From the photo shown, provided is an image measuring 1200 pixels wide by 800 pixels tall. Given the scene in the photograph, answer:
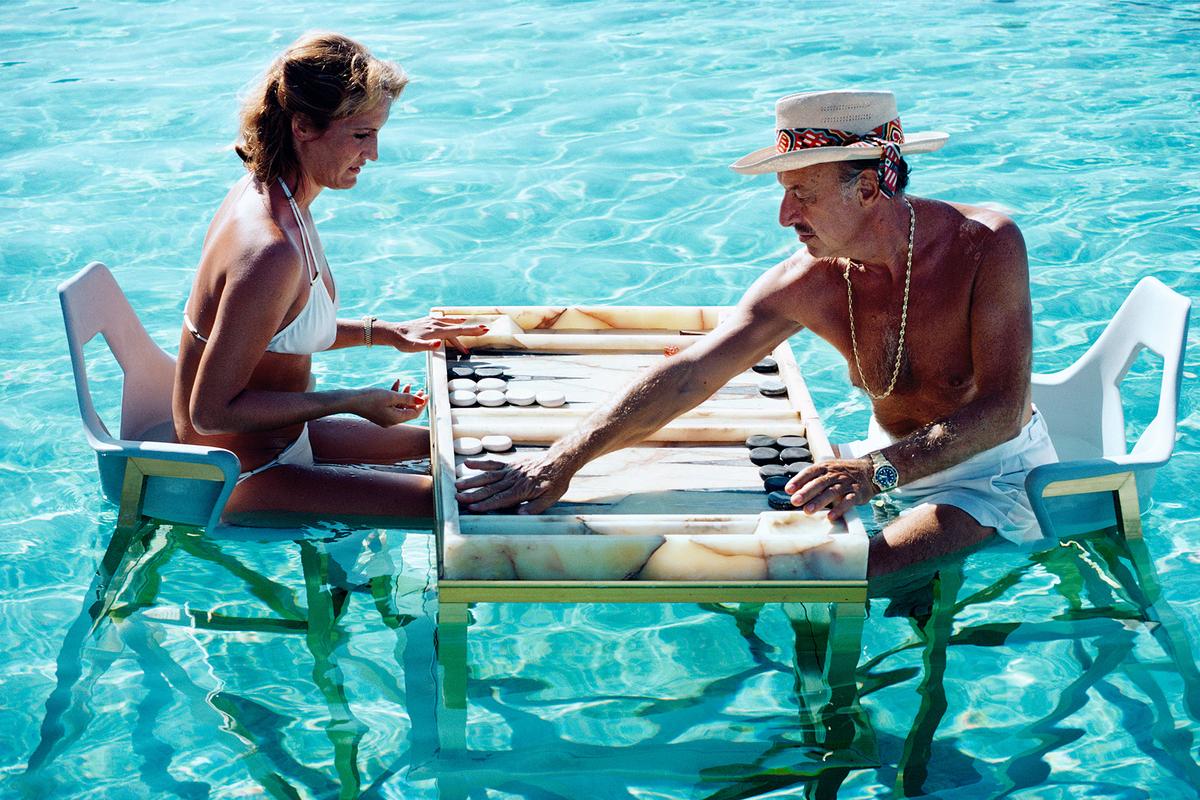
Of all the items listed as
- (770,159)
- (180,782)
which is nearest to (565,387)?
(770,159)

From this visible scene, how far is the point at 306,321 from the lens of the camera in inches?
133

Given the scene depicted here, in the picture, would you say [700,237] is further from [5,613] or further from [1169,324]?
[5,613]

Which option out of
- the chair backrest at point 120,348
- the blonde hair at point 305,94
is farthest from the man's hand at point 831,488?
the chair backrest at point 120,348

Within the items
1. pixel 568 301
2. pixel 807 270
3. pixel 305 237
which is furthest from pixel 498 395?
pixel 568 301

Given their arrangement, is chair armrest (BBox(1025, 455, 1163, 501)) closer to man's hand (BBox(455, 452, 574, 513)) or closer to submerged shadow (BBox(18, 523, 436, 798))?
man's hand (BBox(455, 452, 574, 513))

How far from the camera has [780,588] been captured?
2742 mm

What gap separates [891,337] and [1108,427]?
2.46ft

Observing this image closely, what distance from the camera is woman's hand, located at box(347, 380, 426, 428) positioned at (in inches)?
135

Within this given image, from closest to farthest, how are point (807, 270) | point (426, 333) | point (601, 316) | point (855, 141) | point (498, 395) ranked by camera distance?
point (855, 141)
point (498, 395)
point (807, 270)
point (426, 333)
point (601, 316)

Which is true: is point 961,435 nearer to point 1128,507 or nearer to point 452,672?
point 1128,507

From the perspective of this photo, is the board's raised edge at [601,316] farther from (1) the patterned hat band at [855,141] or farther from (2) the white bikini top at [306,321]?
(1) the patterned hat band at [855,141]

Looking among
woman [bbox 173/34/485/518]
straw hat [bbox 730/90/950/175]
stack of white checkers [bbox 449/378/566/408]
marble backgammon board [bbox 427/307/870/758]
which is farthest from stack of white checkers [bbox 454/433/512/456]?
straw hat [bbox 730/90/950/175]

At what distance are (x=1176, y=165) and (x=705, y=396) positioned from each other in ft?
17.6

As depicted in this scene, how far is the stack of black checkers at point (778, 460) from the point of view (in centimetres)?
297
